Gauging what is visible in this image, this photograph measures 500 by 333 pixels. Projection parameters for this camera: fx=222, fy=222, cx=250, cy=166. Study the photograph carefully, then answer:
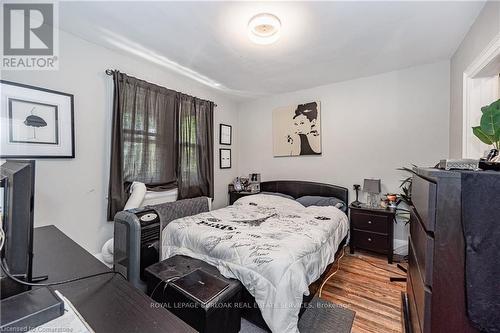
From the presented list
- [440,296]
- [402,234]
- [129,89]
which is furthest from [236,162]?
[440,296]

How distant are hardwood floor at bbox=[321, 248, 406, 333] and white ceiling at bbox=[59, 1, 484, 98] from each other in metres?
2.53

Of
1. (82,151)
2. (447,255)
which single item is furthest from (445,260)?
(82,151)

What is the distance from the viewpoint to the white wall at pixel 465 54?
5.48 feet

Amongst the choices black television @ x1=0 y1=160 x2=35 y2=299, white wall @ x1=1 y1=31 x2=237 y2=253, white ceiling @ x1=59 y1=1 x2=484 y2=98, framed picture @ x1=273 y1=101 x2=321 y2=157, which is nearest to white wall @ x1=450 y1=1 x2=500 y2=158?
white ceiling @ x1=59 y1=1 x2=484 y2=98

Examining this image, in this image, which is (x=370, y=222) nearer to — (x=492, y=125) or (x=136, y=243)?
(x=492, y=125)

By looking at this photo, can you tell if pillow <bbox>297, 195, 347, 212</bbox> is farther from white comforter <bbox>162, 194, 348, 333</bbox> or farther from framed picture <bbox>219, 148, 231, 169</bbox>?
framed picture <bbox>219, 148, 231, 169</bbox>

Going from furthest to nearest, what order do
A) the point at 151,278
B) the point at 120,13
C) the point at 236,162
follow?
the point at 236,162 → the point at 120,13 → the point at 151,278

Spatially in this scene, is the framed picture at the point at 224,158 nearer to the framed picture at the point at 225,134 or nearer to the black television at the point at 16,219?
the framed picture at the point at 225,134

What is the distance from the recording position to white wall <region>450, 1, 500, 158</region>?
1.67 metres

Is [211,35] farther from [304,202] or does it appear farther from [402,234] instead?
[402,234]

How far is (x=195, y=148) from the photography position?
352cm

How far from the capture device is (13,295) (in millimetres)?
683

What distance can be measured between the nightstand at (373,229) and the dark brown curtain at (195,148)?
2239mm

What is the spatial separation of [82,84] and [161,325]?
2.67m
